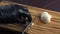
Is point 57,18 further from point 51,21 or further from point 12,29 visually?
point 12,29

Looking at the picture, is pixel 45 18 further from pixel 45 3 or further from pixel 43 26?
pixel 45 3

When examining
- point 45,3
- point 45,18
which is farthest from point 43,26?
point 45,3

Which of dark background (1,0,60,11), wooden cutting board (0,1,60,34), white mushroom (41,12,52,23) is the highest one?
dark background (1,0,60,11)

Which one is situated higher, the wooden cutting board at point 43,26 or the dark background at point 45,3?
the dark background at point 45,3

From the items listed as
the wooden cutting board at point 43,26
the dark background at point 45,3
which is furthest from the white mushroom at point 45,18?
the dark background at point 45,3

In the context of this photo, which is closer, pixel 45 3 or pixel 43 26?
pixel 43 26

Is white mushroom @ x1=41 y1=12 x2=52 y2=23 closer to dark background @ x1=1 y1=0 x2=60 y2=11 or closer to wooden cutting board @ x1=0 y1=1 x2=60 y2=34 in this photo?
wooden cutting board @ x1=0 y1=1 x2=60 y2=34

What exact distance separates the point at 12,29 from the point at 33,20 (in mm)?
109

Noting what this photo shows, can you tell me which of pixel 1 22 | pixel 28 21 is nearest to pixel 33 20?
pixel 28 21

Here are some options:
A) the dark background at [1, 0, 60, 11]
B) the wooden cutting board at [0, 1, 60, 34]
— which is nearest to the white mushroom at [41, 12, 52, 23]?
the wooden cutting board at [0, 1, 60, 34]

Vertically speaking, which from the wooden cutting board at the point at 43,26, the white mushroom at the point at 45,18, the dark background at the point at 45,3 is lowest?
the wooden cutting board at the point at 43,26

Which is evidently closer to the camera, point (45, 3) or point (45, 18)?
point (45, 18)

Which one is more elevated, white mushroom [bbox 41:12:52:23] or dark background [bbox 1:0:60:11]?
dark background [bbox 1:0:60:11]

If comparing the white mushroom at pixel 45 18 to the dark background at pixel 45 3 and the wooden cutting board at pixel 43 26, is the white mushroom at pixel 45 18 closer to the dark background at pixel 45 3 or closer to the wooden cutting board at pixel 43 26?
the wooden cutting board at pixel 43 26
